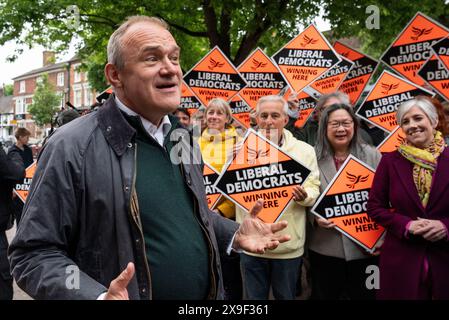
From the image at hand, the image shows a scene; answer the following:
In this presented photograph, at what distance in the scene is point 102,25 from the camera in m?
12.0

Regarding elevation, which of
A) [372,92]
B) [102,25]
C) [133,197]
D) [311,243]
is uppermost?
[102,25]

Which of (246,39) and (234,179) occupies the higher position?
(246,39)

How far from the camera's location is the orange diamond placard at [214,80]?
231 inches

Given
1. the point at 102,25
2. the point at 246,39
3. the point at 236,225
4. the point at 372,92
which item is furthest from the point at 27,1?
the point at 236,225

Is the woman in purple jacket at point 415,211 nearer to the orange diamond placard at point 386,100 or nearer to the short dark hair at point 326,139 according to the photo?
the short dark hair at point 326,139

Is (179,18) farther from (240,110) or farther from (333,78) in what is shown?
(333,78)

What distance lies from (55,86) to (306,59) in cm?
6662

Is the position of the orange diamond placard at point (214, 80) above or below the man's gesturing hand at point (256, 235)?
above

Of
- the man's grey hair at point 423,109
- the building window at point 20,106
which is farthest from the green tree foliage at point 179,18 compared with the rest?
the building window at point 20,106

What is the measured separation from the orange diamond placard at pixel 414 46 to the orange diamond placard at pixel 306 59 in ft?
2.24

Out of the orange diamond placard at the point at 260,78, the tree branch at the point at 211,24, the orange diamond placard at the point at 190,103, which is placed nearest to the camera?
the orange diamond placard at the point at 260,78

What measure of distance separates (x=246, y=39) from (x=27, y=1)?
191 inches

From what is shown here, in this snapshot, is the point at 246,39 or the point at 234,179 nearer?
the point at 234,179
